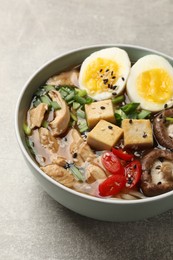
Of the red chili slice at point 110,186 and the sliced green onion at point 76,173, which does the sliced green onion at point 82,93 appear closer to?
the sliced green onion at point 76,173

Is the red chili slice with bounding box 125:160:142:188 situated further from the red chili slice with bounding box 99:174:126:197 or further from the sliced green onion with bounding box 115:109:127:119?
the sliced green onion with bounding box 115:109:127:119

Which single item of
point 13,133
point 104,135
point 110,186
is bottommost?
point 13,133

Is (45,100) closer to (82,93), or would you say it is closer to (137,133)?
(82,93)

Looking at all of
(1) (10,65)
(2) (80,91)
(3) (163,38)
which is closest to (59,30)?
(1) (10,65)

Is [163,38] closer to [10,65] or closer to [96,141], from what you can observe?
[10,65]

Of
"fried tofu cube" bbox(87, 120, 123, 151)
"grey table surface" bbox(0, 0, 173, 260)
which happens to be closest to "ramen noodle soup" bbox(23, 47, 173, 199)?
"fried tofu cube" bbox(87, 120, 123, 151)

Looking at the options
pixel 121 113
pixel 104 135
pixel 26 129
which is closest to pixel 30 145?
pixel 26 129
